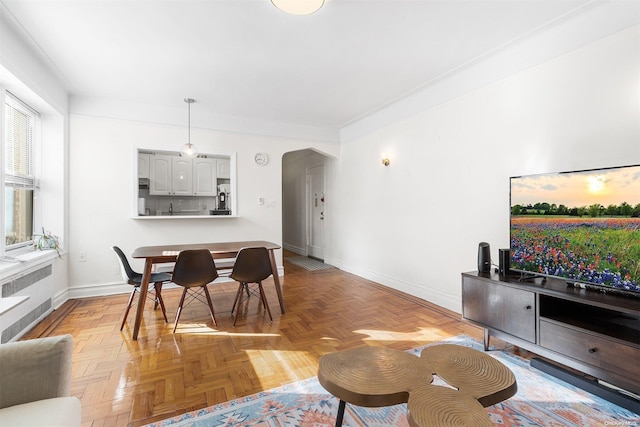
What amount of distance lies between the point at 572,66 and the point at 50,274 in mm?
5493

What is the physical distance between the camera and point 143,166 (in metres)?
5.50

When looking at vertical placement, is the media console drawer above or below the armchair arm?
below

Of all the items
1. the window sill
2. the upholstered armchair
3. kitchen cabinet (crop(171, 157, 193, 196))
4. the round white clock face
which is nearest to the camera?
the upholstered armchair

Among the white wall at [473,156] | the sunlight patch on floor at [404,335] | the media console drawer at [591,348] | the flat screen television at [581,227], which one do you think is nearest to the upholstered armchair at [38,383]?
the sunlight patch on floor at [404,335]

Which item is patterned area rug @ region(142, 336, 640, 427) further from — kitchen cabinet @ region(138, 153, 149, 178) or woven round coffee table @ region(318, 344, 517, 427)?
kitchen cabinet @ region(138, 153, 149, 178)

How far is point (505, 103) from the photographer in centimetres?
292

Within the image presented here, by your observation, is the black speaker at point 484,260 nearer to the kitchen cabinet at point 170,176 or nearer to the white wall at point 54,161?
the white wall at point 54,161

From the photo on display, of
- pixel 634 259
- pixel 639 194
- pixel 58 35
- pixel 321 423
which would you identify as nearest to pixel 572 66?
pixel 639 194

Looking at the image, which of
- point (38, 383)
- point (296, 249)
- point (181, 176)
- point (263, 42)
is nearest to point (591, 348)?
point (38, 383)

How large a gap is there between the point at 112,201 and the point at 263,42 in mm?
3120

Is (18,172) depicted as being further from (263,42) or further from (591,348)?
(591,348)

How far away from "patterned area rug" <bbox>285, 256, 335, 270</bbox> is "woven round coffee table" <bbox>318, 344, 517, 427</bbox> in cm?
428

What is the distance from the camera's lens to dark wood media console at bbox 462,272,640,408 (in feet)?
5.65

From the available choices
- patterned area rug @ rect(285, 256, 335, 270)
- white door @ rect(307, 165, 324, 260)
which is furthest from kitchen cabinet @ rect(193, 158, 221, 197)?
patterned area rug @ rect(285, 256, 335, 270)
